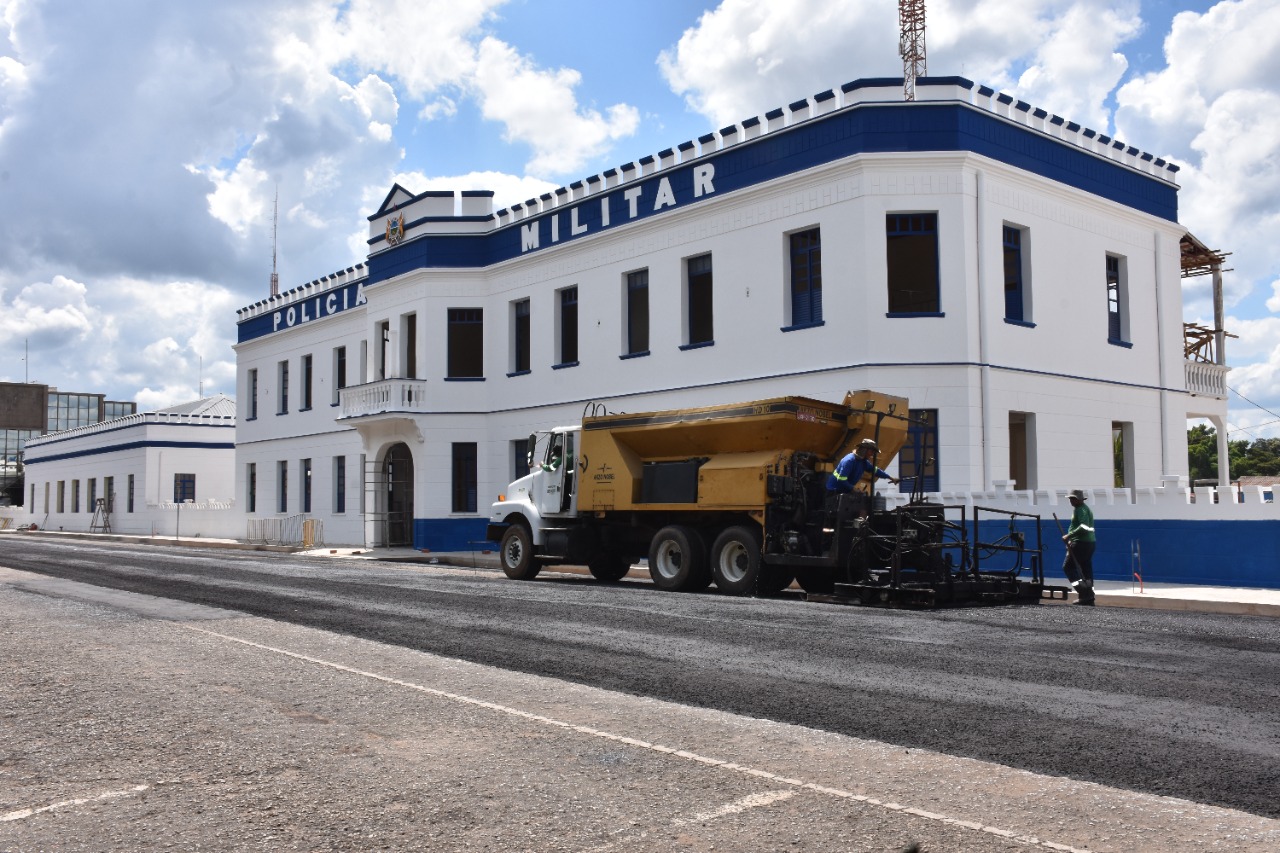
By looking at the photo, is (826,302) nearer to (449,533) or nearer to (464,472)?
(464,472)

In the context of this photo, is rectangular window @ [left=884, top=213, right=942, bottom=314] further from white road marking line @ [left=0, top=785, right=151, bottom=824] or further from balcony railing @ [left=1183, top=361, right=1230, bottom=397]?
white road marking line @ [left=0, top=785, right=151, bottom=824]

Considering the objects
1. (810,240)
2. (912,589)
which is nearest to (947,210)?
(810,240)

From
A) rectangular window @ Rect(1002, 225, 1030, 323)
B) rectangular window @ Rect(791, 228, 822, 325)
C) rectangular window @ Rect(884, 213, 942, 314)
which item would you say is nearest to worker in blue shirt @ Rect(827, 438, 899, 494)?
rectangular window @ Rect(884, 213, 942, 314)

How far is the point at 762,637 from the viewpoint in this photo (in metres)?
11.6

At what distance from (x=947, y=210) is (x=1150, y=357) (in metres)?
8.05

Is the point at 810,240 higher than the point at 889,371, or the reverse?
the point at 810,240

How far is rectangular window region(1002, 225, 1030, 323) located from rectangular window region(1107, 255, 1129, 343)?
3.86 m

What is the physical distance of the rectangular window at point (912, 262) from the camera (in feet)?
74.8

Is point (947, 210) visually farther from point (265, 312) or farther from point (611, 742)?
point (265, 312)

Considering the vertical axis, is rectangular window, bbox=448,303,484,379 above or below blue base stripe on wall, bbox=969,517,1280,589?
above

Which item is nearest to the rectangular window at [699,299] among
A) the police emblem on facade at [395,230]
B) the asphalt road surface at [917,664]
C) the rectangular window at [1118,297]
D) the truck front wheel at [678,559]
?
the truck front wheel at [678,559]

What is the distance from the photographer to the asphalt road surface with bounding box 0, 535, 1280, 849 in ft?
21.9

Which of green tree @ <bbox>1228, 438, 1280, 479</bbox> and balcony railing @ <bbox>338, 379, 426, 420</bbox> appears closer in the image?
balcony railing @ <bbox>338, 379, 426, 420</bbox>

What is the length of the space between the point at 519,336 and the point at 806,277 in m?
11.0
